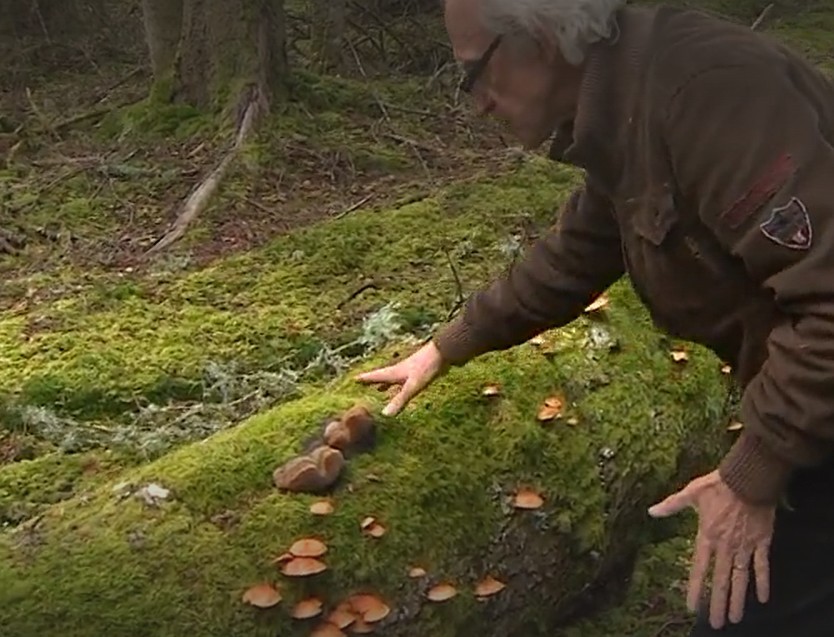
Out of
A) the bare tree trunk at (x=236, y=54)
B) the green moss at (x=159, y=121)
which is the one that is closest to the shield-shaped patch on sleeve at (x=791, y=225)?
the bare tree trunk at (x=236, y=54)

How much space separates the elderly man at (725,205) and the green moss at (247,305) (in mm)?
2482

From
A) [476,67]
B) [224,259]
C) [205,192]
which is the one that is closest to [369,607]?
[476,67]

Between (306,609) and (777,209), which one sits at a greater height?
(777,209)

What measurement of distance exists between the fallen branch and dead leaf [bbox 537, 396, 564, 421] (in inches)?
122

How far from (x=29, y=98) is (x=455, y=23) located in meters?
8.49

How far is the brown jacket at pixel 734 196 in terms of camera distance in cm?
225

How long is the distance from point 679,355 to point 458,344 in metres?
1.53

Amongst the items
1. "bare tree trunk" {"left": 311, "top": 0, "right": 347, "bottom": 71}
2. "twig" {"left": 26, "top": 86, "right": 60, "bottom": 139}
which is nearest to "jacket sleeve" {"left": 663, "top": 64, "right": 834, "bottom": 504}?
"twig" {"left": 26, "top": 86, "right": 60, "bottom": 139}

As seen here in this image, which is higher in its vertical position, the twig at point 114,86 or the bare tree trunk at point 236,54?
the bare tree trunk at point 236,54

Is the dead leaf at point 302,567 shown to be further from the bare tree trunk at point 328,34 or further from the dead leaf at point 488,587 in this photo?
the bare tree trunk at point 328,34

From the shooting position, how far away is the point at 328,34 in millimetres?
10633

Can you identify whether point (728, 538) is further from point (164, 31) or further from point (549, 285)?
point (164, 31)

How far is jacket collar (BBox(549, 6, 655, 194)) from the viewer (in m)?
2.44

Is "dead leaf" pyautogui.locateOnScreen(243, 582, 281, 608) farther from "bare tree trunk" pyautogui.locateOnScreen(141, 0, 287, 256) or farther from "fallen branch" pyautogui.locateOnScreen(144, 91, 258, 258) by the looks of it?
"bare tree trunk" pyautogui.locateOnScreen(141, 0, 287, 256)
